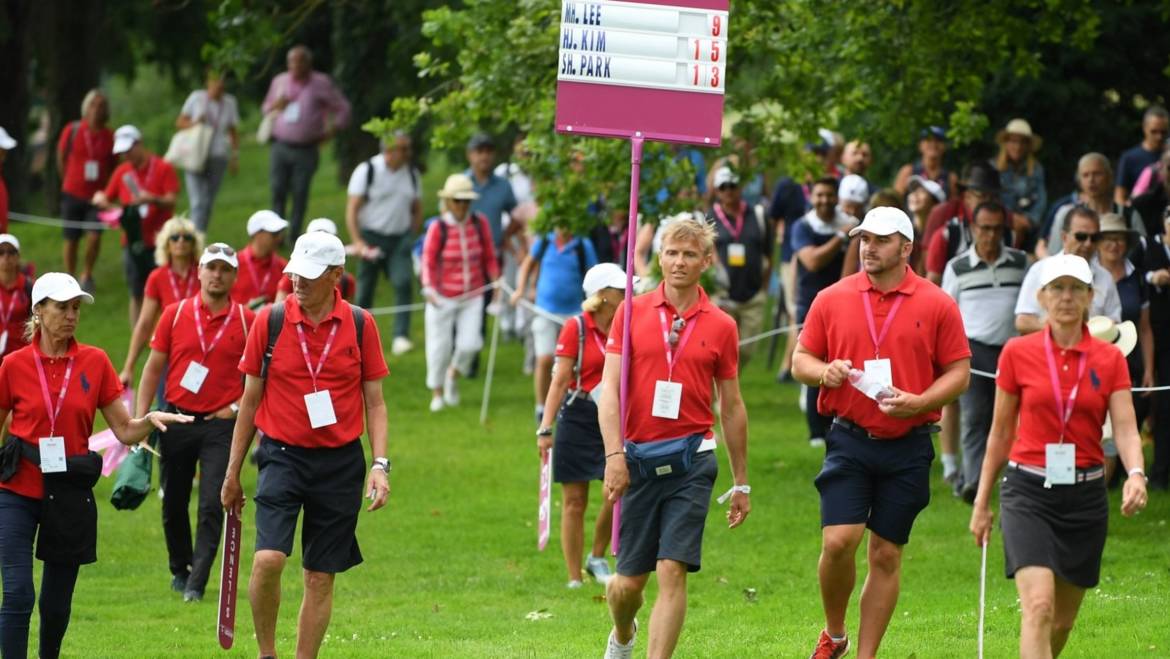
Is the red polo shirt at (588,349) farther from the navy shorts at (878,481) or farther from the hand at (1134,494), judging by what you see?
the hand at (1134,494)

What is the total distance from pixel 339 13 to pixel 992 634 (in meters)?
19.6

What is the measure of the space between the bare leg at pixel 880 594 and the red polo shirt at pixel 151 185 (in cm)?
1369

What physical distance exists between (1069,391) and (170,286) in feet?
24.1

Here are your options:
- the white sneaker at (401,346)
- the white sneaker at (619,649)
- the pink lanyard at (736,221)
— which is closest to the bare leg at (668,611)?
the white sneaker at (619,649)

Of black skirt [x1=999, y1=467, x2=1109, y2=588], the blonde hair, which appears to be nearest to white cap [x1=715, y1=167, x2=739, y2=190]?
the blonde hair

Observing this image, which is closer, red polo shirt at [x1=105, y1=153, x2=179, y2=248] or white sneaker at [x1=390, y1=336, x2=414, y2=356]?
red polo shirt at [x1=105, y1=153, x2=179, y2=248]

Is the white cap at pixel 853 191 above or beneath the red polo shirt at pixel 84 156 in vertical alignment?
above

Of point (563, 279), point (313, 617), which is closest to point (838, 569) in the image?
point (313, 617)

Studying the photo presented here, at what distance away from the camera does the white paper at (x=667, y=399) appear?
938 cm

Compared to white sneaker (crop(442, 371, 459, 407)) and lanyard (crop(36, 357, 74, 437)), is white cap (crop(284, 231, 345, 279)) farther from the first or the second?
white sneaker (crop(442, 371, 459, 407))

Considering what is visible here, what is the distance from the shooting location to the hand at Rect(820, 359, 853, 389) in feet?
30.3

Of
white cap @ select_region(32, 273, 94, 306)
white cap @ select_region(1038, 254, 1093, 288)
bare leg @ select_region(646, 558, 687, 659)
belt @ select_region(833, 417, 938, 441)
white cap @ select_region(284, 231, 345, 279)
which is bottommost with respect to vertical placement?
bare leg @ select_region(646, 558, 687, 659)

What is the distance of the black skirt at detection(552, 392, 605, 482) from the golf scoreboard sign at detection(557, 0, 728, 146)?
254cm

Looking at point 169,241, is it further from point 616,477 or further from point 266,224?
point 616,477
